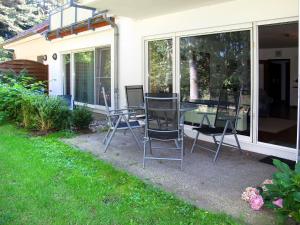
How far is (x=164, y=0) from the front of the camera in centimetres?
604

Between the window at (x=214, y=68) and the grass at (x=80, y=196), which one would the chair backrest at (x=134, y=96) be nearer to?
the window at (x=214, y=68)

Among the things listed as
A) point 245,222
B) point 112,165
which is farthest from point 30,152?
point 245,222

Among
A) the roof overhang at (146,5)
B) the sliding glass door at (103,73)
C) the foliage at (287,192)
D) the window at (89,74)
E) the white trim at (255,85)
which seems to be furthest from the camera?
the window at (89,74)

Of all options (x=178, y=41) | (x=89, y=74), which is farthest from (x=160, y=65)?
(x=89, y=74)

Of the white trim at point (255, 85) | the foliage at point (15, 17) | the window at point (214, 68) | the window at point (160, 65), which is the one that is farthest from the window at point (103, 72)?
the foliage at point (15, 17)

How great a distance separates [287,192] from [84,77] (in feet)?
28.0

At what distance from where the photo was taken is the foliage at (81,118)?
7.27 meters

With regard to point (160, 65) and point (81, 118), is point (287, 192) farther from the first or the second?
point (81, 118)

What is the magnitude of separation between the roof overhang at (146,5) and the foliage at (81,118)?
2.18m

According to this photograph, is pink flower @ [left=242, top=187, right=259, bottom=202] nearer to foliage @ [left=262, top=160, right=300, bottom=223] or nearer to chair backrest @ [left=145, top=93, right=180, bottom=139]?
foliage @ [left=262, top=160, right=300, bottom=223]

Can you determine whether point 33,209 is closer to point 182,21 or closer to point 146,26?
point 182,21

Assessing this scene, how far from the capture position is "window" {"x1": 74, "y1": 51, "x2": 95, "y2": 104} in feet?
33.6

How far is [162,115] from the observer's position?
484 cm

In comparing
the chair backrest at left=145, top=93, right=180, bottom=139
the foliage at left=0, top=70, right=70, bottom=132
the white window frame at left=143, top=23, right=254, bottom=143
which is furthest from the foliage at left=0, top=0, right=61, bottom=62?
the chair backrest at left=145, top=93, right=180, bottom=139
